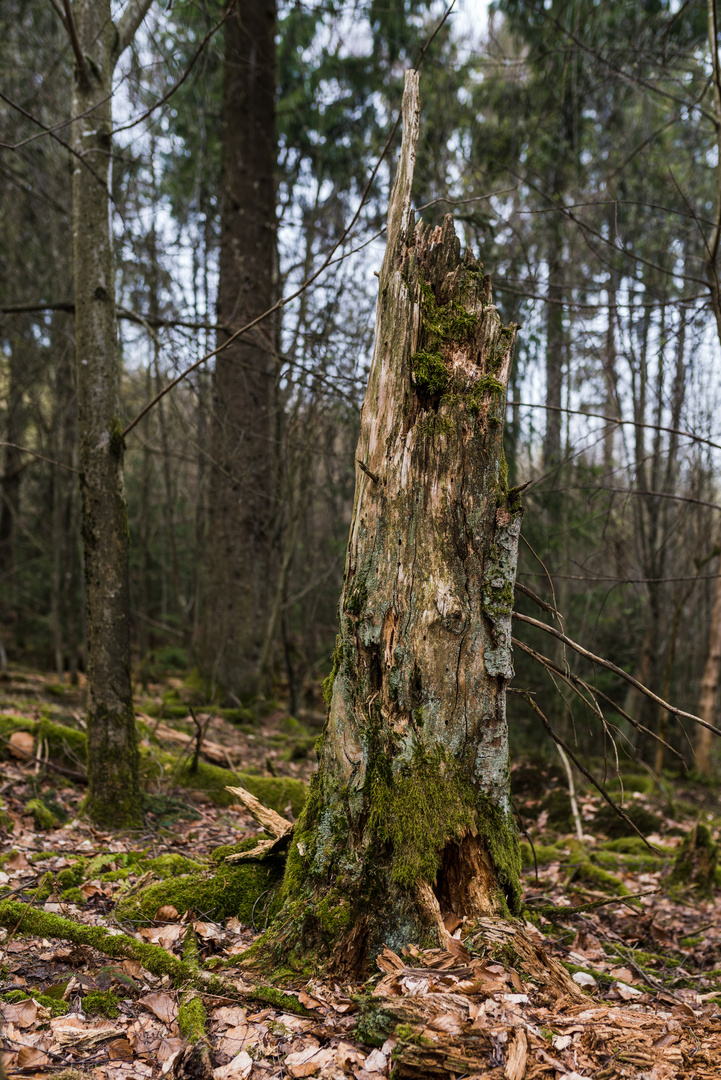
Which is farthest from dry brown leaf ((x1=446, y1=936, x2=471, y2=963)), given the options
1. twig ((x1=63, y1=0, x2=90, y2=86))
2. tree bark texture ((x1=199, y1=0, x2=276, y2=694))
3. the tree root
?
tree bark texture ((x1=199, y1=0, x2=276, y2=694))

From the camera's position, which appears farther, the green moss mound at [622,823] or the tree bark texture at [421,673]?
the green moss mound at [622,823]

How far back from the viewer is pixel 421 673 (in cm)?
248

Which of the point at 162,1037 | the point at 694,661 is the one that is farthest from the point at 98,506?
the point at 694,661

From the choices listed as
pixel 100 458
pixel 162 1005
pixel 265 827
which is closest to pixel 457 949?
pixel 162 1005

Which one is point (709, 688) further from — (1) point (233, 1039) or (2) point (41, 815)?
(1) point (233, 1039)

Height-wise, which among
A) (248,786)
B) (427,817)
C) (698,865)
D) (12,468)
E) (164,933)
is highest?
(12,468)

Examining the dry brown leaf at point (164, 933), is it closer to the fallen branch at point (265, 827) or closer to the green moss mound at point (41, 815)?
the fallen branch at point (265, 827)

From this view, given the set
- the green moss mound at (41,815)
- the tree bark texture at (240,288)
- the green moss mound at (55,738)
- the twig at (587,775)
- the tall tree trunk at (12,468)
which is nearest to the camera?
the twig at (587,775)

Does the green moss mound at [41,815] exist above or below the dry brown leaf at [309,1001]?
below

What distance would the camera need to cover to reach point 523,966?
89.7 inches

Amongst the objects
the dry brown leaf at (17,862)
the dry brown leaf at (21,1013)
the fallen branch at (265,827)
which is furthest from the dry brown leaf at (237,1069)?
the dry brown leaf at (17,862)

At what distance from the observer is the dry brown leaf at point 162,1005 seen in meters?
2.25

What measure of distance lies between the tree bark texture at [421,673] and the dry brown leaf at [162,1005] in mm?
442

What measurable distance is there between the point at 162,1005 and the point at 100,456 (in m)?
2.94
